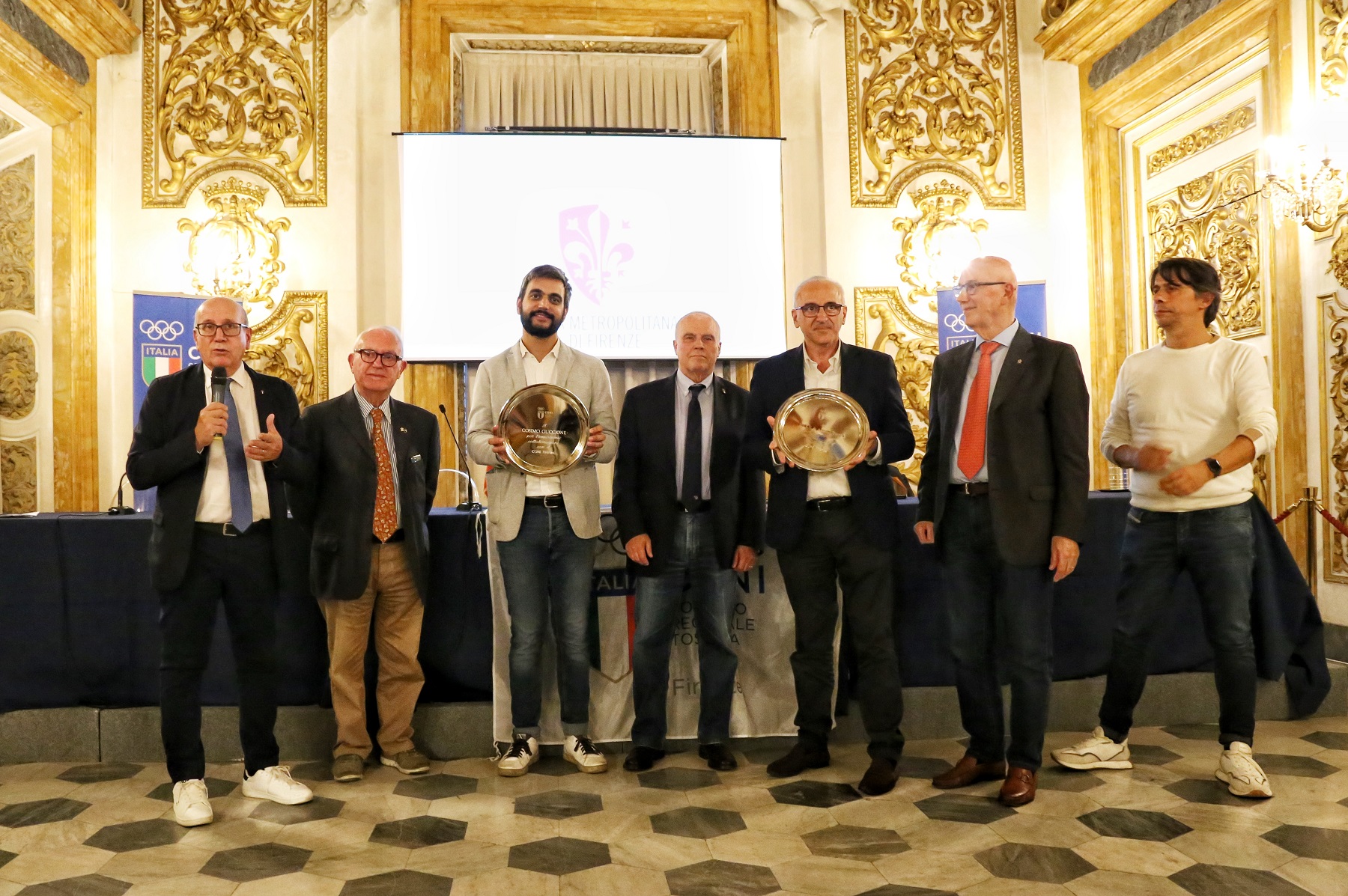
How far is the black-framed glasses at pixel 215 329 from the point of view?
2754mm

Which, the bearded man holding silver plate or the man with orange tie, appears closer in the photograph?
the man with orange tie

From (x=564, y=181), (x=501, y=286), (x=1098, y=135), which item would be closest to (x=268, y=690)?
(x=501, y=286)

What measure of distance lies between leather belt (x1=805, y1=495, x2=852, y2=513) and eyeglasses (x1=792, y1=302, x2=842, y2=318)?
22.3 inches

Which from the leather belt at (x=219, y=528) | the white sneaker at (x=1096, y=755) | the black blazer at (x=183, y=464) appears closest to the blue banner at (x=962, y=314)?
the white sneaker at (x=1096, y=755)

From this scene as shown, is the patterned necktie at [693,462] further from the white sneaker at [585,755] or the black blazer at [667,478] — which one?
the white sneaker at [585,755]

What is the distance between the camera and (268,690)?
292 cm

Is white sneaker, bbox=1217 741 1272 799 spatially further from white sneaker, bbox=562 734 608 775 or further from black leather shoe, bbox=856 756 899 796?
white sneaker, bbox=562 734 608 775

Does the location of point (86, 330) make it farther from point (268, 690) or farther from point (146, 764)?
point (268, 690)

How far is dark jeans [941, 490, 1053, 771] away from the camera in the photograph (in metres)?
2.78

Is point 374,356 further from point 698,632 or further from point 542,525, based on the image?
point 698,632

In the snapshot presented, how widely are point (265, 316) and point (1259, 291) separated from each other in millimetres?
5805

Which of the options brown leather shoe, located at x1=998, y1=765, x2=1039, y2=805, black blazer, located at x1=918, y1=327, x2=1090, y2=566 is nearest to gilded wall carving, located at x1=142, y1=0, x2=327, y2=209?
black blazer, located at x1=918, y1=327, x2=1090, y2=566

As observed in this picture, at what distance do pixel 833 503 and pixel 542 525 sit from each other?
934mm

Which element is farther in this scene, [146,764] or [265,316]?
[265,316]
